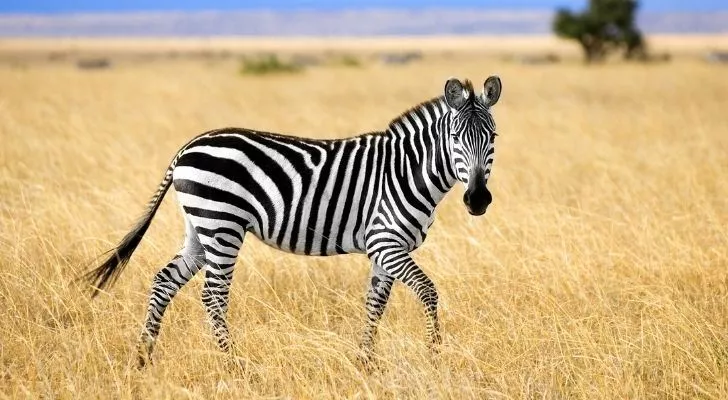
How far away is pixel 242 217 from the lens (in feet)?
15.8

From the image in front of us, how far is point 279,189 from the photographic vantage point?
4.89m

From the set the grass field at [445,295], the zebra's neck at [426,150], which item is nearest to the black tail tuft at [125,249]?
the grass field at [445,295]

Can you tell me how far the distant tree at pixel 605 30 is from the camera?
204 feet

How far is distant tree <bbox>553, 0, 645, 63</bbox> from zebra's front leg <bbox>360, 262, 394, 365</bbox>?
59798 millimetres

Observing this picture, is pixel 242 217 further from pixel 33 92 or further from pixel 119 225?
pixel 33 92

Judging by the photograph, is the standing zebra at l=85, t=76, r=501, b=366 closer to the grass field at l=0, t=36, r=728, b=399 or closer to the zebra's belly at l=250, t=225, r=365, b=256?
the zebra's belly at l=250, t=225, r=365, b=256

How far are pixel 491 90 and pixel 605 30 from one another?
6197 centimetres

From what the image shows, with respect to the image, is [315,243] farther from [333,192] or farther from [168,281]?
[168,281]

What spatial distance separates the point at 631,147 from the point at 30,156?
906 centimetres

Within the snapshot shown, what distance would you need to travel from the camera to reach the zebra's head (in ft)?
14.9

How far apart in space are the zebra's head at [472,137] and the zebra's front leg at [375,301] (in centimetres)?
73

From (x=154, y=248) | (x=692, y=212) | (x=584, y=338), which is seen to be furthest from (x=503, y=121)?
(x=584, y=338)

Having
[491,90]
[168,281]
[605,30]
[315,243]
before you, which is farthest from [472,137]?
[605,30]

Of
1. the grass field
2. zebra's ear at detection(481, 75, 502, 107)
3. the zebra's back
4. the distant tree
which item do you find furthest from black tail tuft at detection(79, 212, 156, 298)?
the distant tree
